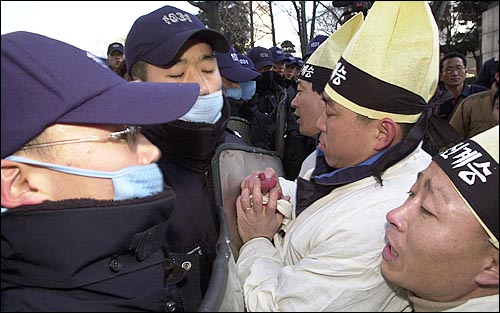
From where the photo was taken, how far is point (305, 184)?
2080 millimetres

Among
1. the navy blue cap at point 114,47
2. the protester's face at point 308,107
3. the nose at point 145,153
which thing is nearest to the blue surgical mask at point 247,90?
the protester's face at point 308,107

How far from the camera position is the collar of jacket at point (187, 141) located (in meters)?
1.93

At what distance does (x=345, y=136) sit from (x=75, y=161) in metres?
1.11

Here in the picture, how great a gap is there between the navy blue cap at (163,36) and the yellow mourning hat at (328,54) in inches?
30.5

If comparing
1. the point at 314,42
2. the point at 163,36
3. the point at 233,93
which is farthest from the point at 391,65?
the point at 314,42

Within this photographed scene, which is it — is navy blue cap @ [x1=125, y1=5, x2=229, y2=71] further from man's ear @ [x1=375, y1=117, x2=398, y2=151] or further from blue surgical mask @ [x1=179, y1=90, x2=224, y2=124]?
man's ear @ [x1=375, y1=117, x2=398, y2=151]

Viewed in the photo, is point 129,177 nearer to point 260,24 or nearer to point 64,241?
point 64,241

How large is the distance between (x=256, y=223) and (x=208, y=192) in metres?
0.25

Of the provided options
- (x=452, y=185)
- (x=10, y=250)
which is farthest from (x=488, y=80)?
(x=10, y=250)

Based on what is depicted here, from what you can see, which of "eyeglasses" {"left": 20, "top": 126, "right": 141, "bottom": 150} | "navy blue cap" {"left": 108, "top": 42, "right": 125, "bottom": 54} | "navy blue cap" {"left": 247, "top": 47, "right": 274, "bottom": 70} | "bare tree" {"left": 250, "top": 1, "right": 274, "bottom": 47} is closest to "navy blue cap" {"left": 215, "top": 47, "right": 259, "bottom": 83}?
"bare tree" {"left": 250, "top": 1, "right": 274, "bottom": 47}

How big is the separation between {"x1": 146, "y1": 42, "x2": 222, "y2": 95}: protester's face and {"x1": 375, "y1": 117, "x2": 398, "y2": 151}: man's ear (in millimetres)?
806

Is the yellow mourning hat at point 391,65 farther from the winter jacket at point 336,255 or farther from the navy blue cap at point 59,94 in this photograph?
the navy blue cap at point 59,94

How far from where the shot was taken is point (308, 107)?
3.50m

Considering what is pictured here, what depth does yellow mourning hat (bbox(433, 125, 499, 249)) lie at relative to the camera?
3.99ft
